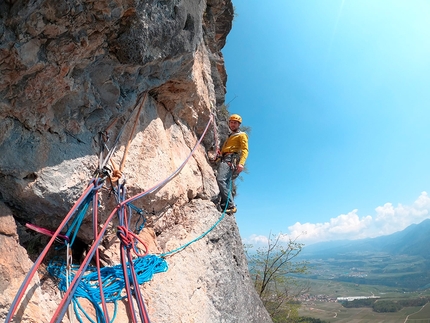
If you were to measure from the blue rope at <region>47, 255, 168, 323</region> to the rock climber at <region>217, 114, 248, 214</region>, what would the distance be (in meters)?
2.69

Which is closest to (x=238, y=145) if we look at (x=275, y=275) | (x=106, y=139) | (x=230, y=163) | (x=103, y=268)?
(x=230, y=163)

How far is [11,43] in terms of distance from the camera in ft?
7.17

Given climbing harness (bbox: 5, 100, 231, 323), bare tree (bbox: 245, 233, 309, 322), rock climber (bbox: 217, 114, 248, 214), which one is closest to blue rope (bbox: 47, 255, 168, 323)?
climbing harness (bbox: 5, 100, 231, 323)

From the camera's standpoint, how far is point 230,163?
6.11 m

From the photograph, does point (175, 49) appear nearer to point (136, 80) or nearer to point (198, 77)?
point (136, 80)

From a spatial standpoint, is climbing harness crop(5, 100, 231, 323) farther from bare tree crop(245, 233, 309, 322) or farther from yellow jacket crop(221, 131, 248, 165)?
bare tree crop(245, 233, 309, 322)

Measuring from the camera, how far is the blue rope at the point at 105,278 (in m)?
2.69

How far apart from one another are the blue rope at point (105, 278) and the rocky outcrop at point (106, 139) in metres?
0.11

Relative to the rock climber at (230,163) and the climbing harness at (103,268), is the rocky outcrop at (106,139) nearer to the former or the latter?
the climbing harness at (103,268)

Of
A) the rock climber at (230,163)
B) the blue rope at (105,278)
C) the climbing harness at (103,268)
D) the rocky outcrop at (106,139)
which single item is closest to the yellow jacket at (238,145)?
the rock climber at (230,163)

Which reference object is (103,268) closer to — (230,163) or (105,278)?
(105,278)

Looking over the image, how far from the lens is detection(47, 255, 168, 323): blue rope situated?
2.69 meters

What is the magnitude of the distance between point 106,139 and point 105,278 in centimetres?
163

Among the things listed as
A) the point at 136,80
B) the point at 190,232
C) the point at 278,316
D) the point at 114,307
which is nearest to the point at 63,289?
the point at 114,307
